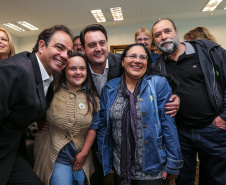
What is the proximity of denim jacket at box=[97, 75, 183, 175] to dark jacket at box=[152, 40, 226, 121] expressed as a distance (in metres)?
0.42

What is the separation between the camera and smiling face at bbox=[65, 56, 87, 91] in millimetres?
1552

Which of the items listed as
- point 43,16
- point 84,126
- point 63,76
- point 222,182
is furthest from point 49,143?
point 43,16

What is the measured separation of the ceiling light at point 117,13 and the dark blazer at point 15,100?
13.0 feet

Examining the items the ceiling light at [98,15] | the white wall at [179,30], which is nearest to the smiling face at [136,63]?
the ceiling light at [98,15]

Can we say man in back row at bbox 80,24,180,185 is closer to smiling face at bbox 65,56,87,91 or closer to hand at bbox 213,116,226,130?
smiling face at bbox 65,56,87,91

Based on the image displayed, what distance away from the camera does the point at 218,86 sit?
1492 millimetres

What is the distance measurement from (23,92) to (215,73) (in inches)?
63.6

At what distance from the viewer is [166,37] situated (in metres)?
1.68

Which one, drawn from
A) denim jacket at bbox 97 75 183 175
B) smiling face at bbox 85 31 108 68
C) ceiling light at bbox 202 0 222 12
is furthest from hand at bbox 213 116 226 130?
ceiling light at bbox 202 0 222 12

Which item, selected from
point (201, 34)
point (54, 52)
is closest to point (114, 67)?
point (54, 52)

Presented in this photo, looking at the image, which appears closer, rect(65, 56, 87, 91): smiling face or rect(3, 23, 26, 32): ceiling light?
rect(65, 56, 87, 91): smiling face

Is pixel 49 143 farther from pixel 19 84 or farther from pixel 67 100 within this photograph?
pixel 19 84

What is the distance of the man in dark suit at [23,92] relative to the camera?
38.2 inches

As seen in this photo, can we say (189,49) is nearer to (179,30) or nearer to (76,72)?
(76,72)
